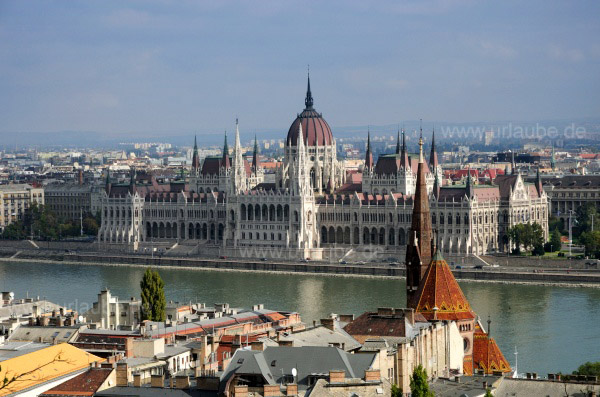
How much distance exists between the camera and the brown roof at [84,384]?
25188mm

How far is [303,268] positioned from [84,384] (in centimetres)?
4809

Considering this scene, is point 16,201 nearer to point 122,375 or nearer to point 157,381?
point 122,375

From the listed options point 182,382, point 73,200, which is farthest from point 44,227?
point 182,382

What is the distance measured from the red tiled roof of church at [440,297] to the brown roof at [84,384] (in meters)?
9.10

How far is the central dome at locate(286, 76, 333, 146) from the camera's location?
85.6m

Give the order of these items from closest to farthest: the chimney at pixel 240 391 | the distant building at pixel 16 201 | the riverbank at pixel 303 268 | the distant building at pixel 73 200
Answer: the chimney at pixel 240 391 → the riverbank at pixel 303 268 → the distant building at pixel 73 200 → the distant building at pixel 16 201

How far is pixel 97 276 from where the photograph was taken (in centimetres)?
7088

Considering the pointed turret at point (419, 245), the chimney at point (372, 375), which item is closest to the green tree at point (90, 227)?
the pointed turret at point (419, 245)

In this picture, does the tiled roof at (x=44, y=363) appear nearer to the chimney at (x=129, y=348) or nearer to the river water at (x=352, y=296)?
the chimney at (x=129, y=348)

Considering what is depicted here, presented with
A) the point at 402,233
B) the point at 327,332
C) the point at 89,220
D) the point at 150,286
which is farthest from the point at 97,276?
the point at 327,332

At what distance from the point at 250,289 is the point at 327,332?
33.2m

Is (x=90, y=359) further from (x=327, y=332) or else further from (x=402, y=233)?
(x=402, y=233)

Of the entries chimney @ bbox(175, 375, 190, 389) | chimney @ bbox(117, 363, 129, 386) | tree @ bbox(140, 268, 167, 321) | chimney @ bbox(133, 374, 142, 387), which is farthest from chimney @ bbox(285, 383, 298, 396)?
tree @ bbox(140, 268, 167, 321)

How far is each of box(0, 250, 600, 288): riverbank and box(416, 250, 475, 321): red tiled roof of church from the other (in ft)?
102
